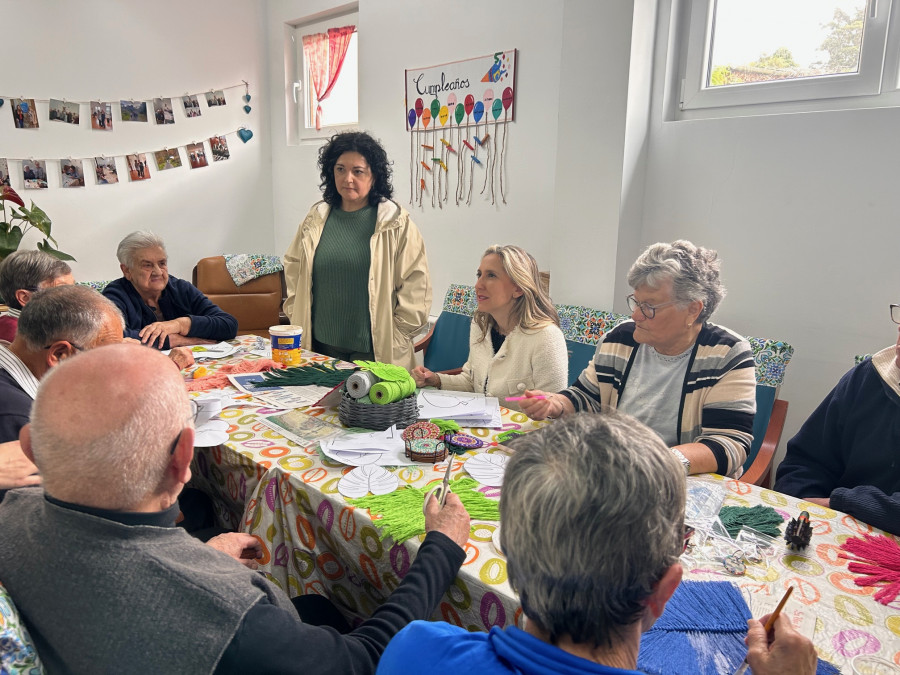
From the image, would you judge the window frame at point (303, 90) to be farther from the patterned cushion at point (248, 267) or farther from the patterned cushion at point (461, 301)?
the patterned cushion at point (461, 301)

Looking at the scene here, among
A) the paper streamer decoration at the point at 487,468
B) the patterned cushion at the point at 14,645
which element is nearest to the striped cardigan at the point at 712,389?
the paper streamer decoration at the point at 487,468

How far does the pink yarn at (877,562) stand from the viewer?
103cm

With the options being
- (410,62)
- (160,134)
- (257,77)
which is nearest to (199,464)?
(410,62)

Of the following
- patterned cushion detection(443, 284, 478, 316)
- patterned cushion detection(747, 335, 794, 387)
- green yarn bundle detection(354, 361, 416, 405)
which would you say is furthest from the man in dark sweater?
patterned cushion detection(443, 284, 478, 316)

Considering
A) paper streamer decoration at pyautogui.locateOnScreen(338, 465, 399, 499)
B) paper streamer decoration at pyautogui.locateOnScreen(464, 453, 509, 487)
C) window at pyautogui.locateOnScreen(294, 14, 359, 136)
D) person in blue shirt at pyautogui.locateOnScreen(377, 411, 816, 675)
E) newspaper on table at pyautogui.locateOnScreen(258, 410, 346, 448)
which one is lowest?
newspaper on table at pyautogui.locateOnScreen(258, 410, 346, 448)

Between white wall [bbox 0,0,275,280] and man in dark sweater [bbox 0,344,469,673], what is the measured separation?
12.5 feet

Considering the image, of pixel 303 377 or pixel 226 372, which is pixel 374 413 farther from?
pixel 226 372

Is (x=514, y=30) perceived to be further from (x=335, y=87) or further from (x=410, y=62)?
(x=335, y=87)

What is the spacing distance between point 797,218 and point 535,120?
1.48 meters

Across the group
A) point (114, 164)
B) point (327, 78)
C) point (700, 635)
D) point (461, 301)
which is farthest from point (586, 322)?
point (114, 164)

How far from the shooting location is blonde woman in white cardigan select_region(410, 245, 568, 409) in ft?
7.29

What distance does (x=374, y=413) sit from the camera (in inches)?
67.7

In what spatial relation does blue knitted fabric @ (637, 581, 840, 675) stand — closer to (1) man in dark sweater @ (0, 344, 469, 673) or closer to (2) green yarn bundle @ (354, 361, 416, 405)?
(1) man in dark sweater @ (0, 344, 469, 673)

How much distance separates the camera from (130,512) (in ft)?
2.79
